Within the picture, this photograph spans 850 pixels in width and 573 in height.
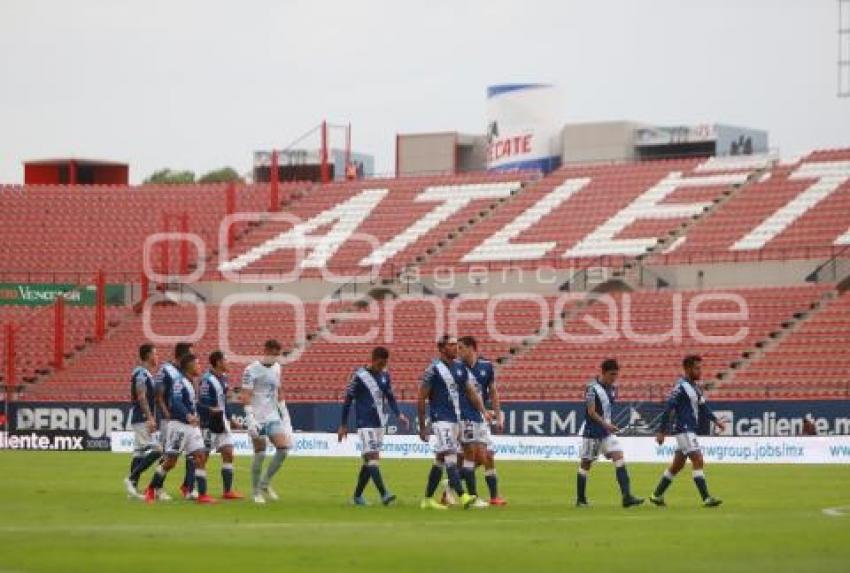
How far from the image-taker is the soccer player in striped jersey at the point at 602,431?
91.5 ft

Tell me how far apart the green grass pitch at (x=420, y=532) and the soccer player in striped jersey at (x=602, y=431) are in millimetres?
526

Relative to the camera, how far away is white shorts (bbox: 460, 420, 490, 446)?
93.3 ft

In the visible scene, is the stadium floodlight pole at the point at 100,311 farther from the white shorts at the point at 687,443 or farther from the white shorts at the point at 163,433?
the white shorts at the point at 687,443

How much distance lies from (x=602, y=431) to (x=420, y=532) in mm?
5930

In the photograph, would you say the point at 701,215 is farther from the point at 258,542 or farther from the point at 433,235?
the point at 258,542

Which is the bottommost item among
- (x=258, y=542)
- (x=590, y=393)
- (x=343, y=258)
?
(x=258, y=542)

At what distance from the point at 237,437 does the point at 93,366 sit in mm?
16245

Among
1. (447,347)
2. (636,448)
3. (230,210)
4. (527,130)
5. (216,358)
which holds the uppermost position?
(527,130)

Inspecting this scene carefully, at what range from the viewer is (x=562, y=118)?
85.4 meters

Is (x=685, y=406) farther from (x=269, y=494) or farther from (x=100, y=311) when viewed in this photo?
(x=100, y=311)

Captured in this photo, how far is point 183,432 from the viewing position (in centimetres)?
2922

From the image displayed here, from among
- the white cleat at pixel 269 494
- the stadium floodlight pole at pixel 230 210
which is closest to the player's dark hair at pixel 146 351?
the white cleat at pixel 269 494

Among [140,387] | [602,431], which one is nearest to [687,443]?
[602,431]

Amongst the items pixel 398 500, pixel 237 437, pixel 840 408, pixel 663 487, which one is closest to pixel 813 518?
pixel 663 487
